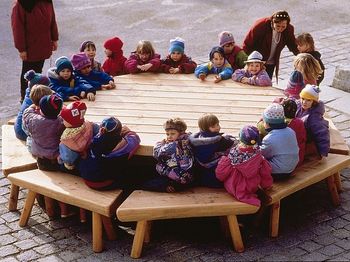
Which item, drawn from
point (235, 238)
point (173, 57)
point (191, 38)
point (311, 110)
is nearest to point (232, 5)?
point (191, 38)

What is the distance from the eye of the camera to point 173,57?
8.93m

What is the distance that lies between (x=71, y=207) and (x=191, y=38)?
6.02m

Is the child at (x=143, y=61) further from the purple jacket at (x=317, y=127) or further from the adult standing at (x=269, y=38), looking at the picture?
the purple jacket at (x=317, y=127)

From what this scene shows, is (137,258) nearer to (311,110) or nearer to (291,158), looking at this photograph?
(291,158)

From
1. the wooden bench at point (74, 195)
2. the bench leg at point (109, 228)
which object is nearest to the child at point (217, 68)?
the wooden bench at point (74, 195)

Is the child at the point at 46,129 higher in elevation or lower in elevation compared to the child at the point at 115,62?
lower

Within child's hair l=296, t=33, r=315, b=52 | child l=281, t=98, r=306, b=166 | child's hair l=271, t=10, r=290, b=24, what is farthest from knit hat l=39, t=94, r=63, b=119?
child's hair l=271, t=10, r=290, b=24

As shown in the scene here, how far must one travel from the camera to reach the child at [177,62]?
8866 millimetres

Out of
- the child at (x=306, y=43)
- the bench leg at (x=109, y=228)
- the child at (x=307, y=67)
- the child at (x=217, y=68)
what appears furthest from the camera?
the child at (x=217, y=68)

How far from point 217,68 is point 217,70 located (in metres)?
0.03

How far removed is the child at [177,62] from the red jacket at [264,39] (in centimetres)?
84

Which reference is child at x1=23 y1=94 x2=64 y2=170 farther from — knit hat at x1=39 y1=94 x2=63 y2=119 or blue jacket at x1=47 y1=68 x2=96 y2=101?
blue jacket at x1=47 y1=68 x2=96 y2=101

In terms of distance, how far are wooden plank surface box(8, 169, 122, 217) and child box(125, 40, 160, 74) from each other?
2.32m

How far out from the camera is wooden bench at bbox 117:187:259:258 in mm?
6223
